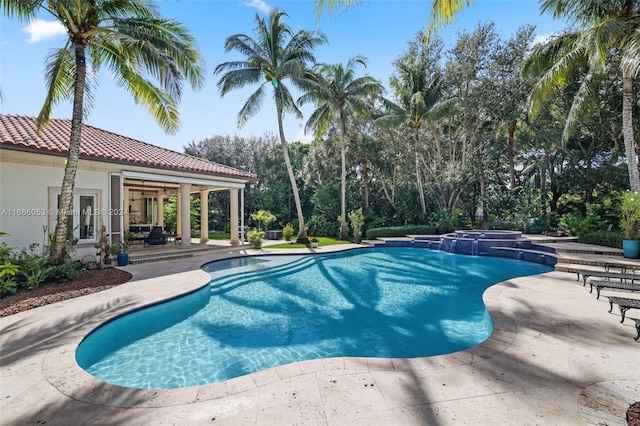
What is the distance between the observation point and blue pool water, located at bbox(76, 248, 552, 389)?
4965mm

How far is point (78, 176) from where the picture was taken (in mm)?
11367

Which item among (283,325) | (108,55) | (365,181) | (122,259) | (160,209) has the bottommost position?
(283,325)

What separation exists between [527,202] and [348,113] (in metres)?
13.8

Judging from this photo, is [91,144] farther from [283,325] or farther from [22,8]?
[283,325]

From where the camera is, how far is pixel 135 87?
10484 mm

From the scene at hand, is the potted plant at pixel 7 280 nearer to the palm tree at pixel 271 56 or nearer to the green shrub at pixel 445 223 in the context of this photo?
the palm tree at pixel 271 56

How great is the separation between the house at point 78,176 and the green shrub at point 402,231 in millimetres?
11696

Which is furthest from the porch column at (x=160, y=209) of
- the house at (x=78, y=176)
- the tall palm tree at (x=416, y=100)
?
the tall palm tree at (x=416, y=100)

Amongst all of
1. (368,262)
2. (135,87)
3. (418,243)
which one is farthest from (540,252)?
(135,87)

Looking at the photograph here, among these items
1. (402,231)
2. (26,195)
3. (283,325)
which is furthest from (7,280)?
(402,231)

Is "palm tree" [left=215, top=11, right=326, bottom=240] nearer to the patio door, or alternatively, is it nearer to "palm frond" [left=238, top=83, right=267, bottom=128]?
"palm frond" [left=238, top=83, right=267, bottom=128]

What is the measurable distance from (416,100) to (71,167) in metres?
19.7

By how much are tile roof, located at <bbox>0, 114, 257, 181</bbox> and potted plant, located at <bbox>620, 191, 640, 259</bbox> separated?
57.8 ft

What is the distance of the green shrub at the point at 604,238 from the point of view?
12.1 metres
